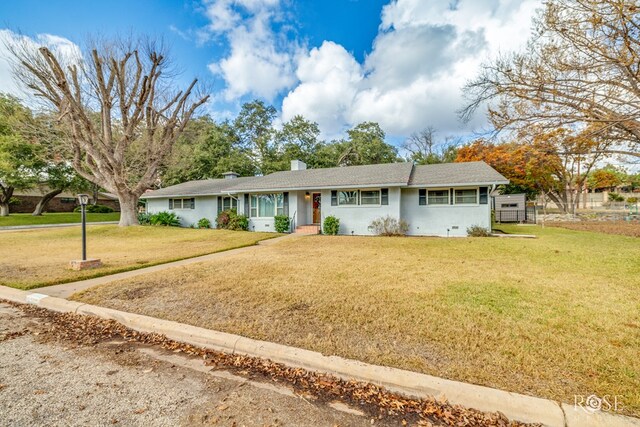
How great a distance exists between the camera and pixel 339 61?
15609mm

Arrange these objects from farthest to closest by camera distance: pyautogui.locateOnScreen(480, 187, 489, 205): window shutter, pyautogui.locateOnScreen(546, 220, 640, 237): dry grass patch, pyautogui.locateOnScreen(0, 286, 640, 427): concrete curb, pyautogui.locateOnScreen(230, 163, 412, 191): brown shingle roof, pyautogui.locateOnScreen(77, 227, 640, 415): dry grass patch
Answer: pyautogui.locateOnScreen(230, 163, 412, 191): brown shingle roof, pyautogui.locateOnScreen(546, 220, 640, 237): dry grass patch, pyautogui.locateOnScreen(480, 187, 489, 205): window shutter, pyautogui.locateOnScreen(77, 227, 640, 415): dry grass patch, pyautogui.locateOnScreen(0, 286, 640, 427): concrete curb

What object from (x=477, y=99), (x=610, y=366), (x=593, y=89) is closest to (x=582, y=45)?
(x=593, y=89)

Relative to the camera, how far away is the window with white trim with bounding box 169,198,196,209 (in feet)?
64.6

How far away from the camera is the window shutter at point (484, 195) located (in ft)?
42.8

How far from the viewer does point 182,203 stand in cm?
2002

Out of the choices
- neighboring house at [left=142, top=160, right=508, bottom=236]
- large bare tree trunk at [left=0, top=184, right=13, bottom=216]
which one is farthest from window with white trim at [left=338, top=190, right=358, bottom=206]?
large bare tree trunk at [left=0, top=184, right=13, bottom=216]

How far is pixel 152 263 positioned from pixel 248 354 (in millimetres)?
6086

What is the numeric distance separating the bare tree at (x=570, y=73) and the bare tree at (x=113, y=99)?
17.7 meters

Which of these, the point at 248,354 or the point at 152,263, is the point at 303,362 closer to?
the point at 248,354

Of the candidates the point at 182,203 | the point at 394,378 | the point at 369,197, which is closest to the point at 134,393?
the point at 394,378

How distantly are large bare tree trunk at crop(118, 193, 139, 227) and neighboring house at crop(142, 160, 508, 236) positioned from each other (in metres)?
4.27

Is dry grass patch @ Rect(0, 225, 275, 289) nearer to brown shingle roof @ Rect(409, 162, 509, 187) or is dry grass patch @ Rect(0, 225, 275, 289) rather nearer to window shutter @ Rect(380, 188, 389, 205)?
window shutter @ Rect(380, 188, 389, 205)

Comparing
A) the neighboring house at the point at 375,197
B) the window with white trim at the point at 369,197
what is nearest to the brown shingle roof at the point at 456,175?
the neighboring house at the point at 375,197

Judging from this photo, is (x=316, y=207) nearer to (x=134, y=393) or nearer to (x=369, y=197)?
(x=369, y=197)
